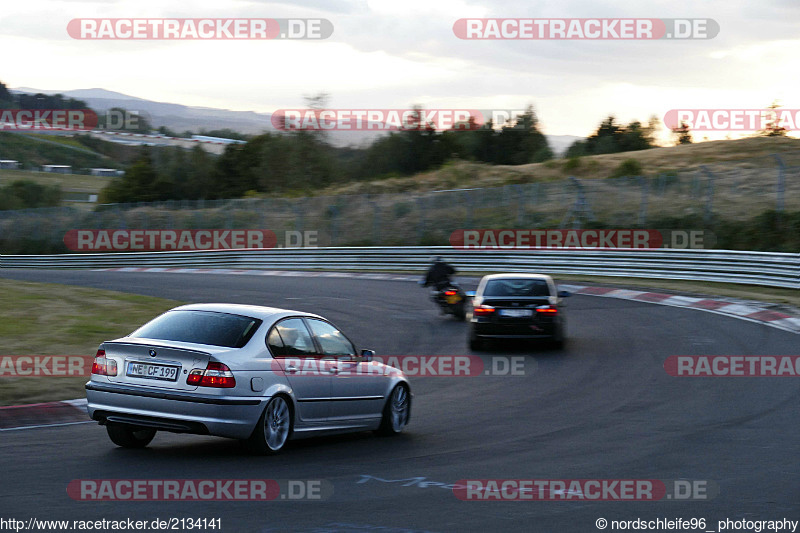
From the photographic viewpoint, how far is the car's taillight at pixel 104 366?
788 centimetres

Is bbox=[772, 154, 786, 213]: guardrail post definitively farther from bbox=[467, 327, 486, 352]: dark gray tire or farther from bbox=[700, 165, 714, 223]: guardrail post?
bbox=[467, 327, 486, 352]: dark gray tire

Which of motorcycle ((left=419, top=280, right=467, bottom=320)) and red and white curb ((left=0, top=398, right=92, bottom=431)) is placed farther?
motorcycle ((left=419, top=280, right=467, bottom=320))

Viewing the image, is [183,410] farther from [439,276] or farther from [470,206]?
[470,206]

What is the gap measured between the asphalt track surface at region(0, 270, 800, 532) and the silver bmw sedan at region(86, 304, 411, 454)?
11.5 inches

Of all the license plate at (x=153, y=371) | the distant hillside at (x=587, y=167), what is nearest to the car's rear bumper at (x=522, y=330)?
the license plate at (x=153, y=371)

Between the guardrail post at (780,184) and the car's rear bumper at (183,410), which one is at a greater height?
the guardrail post at (780,184)

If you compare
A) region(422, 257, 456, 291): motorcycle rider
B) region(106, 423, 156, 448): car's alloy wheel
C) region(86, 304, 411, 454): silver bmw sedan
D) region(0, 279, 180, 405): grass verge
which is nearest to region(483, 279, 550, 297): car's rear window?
region(422, 257, 456, 291): motorcycle rider

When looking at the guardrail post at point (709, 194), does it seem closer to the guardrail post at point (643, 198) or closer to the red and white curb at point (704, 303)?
the guardrail post at point (643, 198)

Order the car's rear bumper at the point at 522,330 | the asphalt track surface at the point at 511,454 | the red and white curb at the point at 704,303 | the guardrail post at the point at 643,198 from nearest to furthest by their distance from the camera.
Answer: the asphalt track surface at the point at 511,454 → the car's rear bumper at the point at 522,330 → the red and white curb at the point at 704,303 → the guardrail post at the point at 643,198

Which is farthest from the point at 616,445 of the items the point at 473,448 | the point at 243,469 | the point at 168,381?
the point at 168,381

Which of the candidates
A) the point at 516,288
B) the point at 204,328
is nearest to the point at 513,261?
the point at 516,288

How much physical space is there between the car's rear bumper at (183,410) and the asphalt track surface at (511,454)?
305 millimetres

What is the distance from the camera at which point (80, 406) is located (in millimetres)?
10461

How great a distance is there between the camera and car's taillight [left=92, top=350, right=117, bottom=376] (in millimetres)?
7875
